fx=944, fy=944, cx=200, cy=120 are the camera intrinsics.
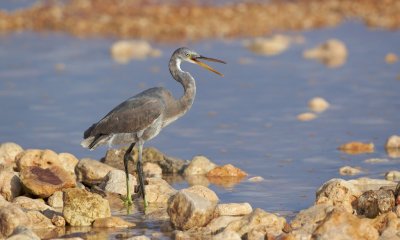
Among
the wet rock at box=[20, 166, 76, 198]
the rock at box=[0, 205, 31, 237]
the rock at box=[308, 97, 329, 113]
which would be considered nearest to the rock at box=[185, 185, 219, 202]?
the wet rock at box=[20, 166, 76, 198]

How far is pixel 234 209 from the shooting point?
36.1 ft

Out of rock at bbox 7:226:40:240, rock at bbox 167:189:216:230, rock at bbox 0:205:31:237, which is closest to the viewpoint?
rock at bbox 7:226:40:240

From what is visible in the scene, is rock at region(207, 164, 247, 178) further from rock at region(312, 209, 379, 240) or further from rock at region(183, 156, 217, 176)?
rock at region(312, 209, 379, 240)

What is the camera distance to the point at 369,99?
1886 centimetres

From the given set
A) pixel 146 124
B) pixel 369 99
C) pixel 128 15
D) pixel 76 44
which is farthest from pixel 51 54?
pixel 146 124

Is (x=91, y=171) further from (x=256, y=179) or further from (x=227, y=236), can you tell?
(x=227, y=236)

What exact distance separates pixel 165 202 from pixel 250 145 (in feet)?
13.2

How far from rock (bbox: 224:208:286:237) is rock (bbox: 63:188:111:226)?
65.8 inches

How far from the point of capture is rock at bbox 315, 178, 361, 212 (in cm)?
1105

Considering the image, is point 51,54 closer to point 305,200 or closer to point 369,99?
point 369,99

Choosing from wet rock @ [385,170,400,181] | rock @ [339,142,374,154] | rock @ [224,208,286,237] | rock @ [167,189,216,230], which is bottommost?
rock @ [224,208,286,237]

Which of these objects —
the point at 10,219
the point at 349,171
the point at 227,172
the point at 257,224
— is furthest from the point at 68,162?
the point at 257,224

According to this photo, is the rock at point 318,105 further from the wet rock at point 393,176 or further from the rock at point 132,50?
the rock at point 132,50

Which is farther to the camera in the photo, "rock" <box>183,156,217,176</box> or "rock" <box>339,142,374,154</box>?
"rock" <box>339,142,374,154</box>
